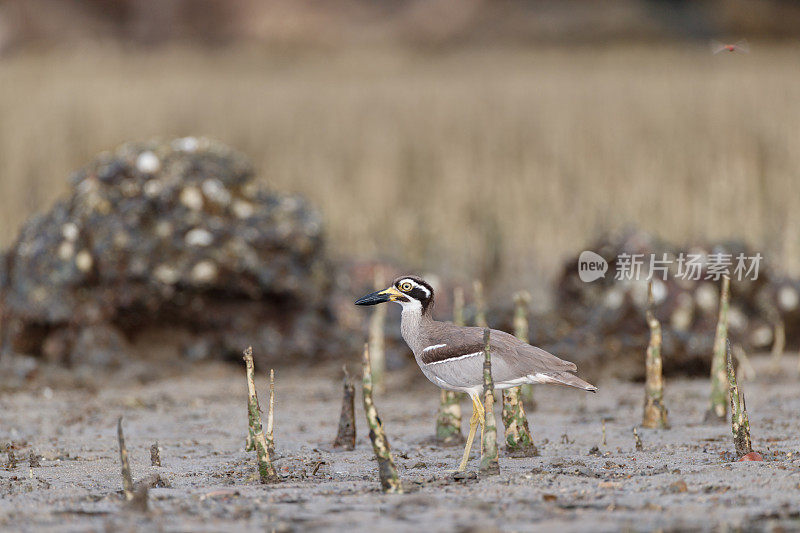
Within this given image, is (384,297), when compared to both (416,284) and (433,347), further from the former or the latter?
(433,347)

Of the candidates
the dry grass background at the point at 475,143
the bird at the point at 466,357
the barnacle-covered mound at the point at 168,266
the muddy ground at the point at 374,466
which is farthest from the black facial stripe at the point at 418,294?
the dry grass background at the point at 475,143

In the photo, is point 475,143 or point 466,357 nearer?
point 466,357

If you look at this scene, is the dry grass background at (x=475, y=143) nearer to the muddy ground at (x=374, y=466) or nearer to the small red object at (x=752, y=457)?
the muddy ground at (x=374, y=466)

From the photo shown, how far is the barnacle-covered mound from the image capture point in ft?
25.4

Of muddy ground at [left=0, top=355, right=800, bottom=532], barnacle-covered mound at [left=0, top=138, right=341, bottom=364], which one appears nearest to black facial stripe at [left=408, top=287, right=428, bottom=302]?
muddy ground at [left=0, top=355, right=800, bottom=532]

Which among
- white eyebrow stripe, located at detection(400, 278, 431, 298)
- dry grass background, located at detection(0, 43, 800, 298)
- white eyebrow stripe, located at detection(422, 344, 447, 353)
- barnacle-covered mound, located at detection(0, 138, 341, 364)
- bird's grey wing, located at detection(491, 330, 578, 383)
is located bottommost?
bird's grey wing, located at detection(491, 330, 578, 383)

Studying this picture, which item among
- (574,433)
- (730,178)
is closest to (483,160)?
(730,178)

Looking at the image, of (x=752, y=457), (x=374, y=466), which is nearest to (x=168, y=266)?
(x=374, y=466)

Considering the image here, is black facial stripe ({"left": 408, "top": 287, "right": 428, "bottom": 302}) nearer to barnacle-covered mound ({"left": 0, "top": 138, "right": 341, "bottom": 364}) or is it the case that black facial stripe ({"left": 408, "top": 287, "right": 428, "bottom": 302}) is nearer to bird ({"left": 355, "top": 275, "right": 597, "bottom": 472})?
bird ({"left": 355, "top": 275, "right": 597, "bottom": 472})

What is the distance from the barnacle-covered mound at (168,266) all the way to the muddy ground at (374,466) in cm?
58

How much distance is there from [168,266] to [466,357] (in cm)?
373

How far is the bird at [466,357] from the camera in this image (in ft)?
14.5

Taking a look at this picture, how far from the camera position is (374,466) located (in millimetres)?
4621

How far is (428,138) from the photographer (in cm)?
1498
